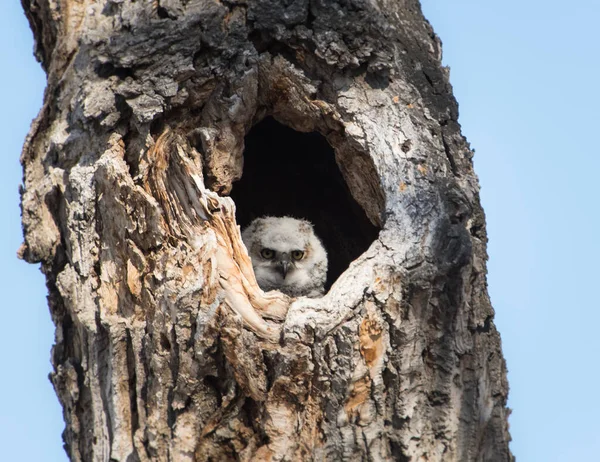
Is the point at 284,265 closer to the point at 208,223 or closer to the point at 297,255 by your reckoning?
the point at 297,255

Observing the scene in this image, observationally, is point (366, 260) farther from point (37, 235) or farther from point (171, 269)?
point (37, 235)

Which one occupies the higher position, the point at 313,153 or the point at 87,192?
the point at 313,153

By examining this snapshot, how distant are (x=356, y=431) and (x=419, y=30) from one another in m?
2.32

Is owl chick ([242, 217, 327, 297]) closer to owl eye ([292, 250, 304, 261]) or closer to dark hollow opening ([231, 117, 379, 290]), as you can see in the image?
owl eye ([292, 250, 304, 261])

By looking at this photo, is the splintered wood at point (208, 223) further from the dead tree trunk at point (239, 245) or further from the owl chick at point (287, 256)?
the owl chick at point (287, 256)

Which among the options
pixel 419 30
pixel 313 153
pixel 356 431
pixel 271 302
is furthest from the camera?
pixel 313 153

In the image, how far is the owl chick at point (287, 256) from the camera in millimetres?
6242

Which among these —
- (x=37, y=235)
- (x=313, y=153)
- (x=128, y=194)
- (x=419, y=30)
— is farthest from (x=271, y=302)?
(x=313, y=153)

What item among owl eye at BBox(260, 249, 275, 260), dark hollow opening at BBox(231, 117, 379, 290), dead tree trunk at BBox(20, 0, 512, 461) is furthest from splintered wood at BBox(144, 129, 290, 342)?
owl eye at BBox(260, 249, 275, 260)

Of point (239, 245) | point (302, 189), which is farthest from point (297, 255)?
point (239, 245)

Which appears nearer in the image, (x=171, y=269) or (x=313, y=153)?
(x=171, y=269)

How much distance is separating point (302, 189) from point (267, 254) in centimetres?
63

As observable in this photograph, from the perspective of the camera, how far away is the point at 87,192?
441 cm

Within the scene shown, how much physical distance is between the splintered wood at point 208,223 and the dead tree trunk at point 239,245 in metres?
0.01
